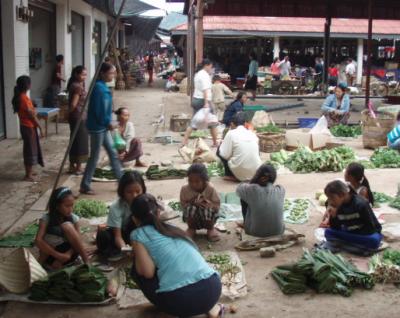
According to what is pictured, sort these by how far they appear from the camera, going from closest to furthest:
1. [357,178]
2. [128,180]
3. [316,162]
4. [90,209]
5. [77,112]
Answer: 1. [128,180]
2. [357,178]
3. [90,209]
4. [77,112]
5. [316,162]

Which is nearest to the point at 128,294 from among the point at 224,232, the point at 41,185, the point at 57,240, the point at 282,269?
the point at 57,240

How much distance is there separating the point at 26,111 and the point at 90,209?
2.30 meters

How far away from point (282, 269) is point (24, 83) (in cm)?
492

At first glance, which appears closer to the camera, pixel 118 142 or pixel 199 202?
pixel 199 202

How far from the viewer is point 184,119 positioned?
45.2 feet

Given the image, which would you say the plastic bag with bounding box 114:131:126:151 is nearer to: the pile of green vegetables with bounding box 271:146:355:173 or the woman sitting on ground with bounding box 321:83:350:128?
the pile of green vegetables with bounding box 271:146:355:173

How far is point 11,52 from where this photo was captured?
11625 mm

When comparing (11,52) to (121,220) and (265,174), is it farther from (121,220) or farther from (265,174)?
(265,174)

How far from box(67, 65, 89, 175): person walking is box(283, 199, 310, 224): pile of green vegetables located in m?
3.11

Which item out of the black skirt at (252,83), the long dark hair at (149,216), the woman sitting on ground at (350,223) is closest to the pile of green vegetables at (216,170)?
the woman sitting on ground at (350,223)

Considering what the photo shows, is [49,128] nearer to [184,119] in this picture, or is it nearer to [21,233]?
[184,119]

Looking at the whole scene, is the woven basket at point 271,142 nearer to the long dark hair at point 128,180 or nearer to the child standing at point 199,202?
the child standing at point 199,202

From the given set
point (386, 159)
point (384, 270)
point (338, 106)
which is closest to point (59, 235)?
point (384, 270)

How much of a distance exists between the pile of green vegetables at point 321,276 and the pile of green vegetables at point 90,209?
8.67 feet
